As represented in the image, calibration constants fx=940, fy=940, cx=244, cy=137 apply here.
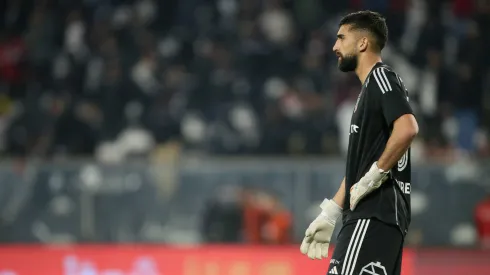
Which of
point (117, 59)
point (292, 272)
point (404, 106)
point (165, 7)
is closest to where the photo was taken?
point (404, 106)

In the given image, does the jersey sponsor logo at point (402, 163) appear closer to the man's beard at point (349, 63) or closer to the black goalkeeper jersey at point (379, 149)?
the black goalkeeper jersey at point (379, 149)

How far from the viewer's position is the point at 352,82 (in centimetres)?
1145

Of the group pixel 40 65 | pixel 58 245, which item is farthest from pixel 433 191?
pixel 40 65

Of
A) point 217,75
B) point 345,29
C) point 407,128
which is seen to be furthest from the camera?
point 217,75

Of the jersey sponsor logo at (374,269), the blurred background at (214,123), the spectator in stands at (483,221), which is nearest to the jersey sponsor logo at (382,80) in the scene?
the jersey sponsor logo at (374,269)

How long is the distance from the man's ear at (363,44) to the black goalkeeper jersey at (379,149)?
0.37 feet

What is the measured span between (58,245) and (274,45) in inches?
155

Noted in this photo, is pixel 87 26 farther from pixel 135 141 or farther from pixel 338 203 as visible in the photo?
pixel 338 203

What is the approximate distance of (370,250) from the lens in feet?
14.2

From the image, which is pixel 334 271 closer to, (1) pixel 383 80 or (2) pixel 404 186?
(2) pixel 404 186

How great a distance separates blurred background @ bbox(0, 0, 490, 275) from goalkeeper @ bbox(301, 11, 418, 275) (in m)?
3.87

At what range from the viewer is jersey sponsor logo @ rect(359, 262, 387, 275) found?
4.31 meters

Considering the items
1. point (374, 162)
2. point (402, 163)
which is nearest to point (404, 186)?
point (402, 163)

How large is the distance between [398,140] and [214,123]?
6.90 m
